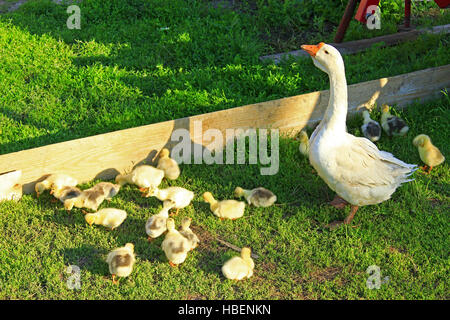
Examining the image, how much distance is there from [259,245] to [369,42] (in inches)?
162

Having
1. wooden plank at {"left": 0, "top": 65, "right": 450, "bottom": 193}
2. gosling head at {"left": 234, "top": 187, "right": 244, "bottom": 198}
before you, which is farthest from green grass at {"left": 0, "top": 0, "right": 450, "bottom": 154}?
gosling head at {"left": 234, "top": 187, "right": 244, "bottom": 198}

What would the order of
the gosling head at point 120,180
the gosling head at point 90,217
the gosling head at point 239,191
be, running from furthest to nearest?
the gosling head at point 120,180, the gosling head at point 239,191, the gosling head at point 90,217

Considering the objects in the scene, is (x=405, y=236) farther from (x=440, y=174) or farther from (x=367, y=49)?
(x=367, y=49)

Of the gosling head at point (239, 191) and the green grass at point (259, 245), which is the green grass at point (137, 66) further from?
the gosling head at point (239, 191)

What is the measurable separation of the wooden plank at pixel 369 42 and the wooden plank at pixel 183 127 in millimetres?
1290

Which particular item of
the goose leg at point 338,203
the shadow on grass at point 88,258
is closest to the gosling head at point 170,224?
the shadow on grass at point 88,258

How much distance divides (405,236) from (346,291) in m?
0.88

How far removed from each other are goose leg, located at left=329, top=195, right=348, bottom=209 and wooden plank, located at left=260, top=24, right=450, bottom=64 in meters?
2.59

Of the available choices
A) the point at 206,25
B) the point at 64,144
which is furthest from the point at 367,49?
the point at 64,144

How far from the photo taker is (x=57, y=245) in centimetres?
428

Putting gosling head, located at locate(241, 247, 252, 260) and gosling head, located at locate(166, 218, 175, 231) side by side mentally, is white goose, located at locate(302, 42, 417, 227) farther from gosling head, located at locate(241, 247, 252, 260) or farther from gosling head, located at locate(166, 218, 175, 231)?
gosling head, located at locate(166, 218, 175, 231)

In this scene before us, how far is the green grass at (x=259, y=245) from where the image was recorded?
3939mm

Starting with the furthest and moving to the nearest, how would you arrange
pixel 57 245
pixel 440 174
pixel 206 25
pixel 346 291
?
pixel 206 25 → pixel 440 174 → pixel 57 245 → pixel 346 291

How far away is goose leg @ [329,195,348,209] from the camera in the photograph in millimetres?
4715
